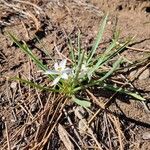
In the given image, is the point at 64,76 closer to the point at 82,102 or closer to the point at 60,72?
the point at 60,72

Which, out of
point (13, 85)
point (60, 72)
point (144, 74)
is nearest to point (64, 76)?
point (60, 72)

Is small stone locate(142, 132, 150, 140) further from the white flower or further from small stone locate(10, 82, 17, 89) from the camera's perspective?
small stone locate(10, 82, 17, 89)

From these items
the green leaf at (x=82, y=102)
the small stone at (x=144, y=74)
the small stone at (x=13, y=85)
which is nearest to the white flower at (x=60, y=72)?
the green leaf at (x=82, y=102)

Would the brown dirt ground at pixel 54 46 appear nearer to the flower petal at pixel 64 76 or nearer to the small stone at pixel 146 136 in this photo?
the small stone at pixel 146 136

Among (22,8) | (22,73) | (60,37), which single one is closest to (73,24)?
(60,37)

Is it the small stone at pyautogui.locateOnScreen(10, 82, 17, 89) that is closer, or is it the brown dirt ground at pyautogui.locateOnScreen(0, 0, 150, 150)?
the brown dirt ground at pyautogui.locateOnScreen(0, 0, 150, 150)

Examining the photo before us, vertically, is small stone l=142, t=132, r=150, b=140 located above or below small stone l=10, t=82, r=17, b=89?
below

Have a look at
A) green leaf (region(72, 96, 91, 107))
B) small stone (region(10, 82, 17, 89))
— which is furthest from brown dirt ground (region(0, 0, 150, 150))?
green leaf (region(72, 96, 91, 107))

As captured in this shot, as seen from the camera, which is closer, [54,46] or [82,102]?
[82,102]

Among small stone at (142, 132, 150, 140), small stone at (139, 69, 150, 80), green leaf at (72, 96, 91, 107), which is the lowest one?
small stone at (142, 132, 150, 140)

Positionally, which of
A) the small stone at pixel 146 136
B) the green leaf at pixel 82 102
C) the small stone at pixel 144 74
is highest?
the green leaf at pixel 82 102
